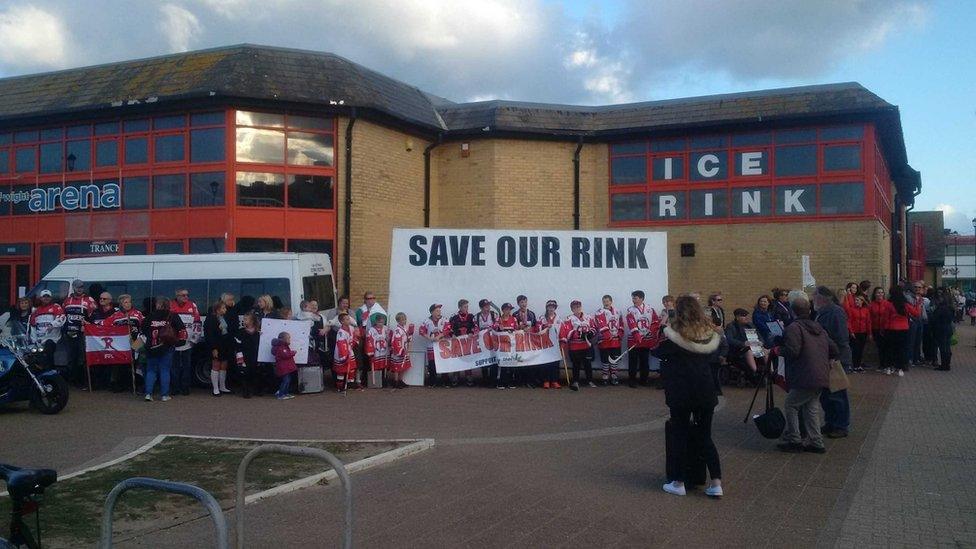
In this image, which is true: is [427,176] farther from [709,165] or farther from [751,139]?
[751,139]

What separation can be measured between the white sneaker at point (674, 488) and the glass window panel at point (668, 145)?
57.0 feet

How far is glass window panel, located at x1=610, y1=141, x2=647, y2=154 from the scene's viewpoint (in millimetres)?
23719

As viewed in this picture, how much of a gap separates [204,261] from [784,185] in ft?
49.2

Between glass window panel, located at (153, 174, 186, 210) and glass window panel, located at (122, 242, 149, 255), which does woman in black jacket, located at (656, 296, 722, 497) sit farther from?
glass window panel, located at (122, 242, 149, 255)

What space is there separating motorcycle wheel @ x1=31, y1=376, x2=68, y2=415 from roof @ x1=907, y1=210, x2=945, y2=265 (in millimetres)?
50371

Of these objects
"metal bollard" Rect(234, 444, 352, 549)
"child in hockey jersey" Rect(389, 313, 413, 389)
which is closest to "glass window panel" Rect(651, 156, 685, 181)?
"child in hockey jersey" Rect(389, 313, 413, 389)

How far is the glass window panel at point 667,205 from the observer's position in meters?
23.0

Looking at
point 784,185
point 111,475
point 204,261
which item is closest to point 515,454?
point 111,475

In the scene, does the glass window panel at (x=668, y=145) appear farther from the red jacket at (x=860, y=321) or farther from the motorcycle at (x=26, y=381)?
the motorcycle at (x=26, y=381)

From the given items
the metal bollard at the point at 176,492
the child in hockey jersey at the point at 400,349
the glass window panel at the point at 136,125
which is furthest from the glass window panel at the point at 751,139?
the metal bollard at the point at 176,492

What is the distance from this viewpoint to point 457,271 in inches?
590

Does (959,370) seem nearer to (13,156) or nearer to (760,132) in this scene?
(760,132)

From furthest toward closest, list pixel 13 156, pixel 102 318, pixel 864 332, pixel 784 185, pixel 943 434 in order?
pixel 13 156, pixel 784 185, pixel 864 332, pixel 102 318, pixel 943 434

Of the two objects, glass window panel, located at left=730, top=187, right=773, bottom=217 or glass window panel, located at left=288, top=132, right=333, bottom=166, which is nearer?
glass window panel, located at left=288, top=132, right=333, bottom=166
